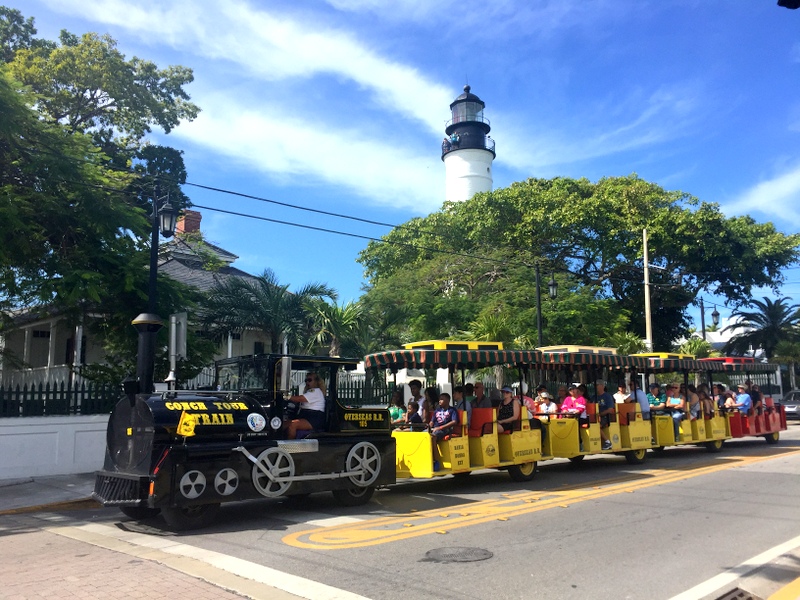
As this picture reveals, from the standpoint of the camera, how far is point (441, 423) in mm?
11531

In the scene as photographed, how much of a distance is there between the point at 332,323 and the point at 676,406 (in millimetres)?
9272

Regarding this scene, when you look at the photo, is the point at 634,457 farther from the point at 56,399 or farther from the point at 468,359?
the point at 56,399

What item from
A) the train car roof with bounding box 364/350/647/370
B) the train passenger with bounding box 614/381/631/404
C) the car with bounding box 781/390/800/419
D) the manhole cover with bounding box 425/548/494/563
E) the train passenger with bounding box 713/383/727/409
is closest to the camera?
the manhole cover with bounding box 425/548/494/563

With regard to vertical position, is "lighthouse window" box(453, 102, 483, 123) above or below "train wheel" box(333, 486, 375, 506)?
above

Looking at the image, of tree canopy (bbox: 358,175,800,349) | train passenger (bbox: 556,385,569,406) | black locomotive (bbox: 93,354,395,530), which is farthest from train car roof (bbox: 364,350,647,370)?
tree canopy (bbox: 358,175,800,349)

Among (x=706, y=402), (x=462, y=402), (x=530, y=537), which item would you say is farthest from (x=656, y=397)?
(x=530, y=537)

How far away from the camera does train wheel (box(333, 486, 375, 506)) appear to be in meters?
10.1

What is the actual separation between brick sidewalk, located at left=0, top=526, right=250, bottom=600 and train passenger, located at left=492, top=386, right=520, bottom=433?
697cm

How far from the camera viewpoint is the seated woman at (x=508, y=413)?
12398 millimetres

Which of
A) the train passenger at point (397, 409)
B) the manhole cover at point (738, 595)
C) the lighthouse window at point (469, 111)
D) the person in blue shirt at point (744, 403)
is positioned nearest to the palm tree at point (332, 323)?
the train passenger at point (397, 409)

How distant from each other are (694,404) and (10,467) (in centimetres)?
1513

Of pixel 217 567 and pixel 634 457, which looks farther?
pixel 634 457

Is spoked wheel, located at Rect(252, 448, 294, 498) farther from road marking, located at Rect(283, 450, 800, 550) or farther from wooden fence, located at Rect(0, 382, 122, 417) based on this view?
wooden fence, located at Rect(0, 382, 122, 417)

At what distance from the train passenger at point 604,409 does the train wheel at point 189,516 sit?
8.73 m
